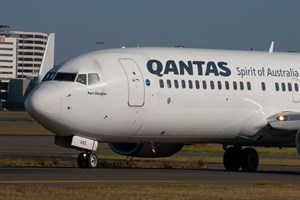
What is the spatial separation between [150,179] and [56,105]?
16.1 ft

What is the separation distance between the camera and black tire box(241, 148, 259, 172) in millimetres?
40500

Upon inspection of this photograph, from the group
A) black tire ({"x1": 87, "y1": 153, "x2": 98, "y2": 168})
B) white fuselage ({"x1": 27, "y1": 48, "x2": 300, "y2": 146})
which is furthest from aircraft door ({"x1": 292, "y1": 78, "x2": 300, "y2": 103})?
black tire ({"x1": 87, "y1": 153, "x2": 98, "y2": 168})

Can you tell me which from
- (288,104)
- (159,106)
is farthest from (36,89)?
(288,104)

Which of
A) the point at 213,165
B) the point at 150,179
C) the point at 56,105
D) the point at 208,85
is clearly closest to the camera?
the point at 150,179

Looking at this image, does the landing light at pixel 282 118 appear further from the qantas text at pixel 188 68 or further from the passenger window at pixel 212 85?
the passenger window at pixel 212 85

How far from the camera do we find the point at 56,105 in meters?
35.1

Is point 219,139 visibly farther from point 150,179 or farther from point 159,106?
point 150,179

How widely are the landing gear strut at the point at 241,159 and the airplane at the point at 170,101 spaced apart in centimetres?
4

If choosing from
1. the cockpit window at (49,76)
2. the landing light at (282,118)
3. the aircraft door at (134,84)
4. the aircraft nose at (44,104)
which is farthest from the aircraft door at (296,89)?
the aircraft nose at (44,104)

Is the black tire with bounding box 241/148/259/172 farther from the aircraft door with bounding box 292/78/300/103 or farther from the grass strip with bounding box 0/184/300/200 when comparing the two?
the grass strip with bounding box 0/184/300/200

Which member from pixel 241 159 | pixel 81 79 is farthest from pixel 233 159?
pixel 81 79

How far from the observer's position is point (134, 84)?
36562 mm

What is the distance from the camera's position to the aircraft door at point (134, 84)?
1436 inches

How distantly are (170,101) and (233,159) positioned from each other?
16.0 ft
